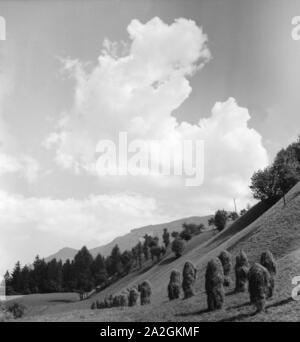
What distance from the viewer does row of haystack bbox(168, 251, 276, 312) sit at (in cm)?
2388

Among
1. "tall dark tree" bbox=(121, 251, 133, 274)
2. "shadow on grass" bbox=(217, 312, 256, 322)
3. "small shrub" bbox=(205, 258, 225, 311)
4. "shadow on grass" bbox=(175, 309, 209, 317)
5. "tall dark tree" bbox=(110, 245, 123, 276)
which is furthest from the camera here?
"tall dark tree" bbox=(110, 245, 123, 276)

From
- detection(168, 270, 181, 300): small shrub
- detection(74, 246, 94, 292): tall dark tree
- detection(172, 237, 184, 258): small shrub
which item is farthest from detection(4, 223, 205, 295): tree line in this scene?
detection(168, 270, 181, 300): small shrub

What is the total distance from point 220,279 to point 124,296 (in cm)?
1946

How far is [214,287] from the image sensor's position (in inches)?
1071

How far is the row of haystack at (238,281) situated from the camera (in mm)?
23875

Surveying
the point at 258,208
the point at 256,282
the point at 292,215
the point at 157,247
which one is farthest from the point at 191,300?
the point at 157,247

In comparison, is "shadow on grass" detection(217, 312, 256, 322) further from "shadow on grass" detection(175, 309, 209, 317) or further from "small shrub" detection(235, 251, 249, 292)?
"small shrub" detection(235, 251, 249, 292)

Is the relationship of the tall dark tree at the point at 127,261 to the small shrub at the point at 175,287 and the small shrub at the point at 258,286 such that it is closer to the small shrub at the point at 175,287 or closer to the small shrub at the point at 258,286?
the small shrub at the point at 175,287

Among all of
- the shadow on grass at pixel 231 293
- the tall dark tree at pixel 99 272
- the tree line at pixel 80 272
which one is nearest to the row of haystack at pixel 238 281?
the shadow on grass at pixel 231 293

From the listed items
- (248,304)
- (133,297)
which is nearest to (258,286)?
(248,304)

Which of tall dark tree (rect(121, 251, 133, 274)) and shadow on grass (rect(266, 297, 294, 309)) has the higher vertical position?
tall dark tree (rect(121, 251, 133, 274))

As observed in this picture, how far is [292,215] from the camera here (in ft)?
173

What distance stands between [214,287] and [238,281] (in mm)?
5399
